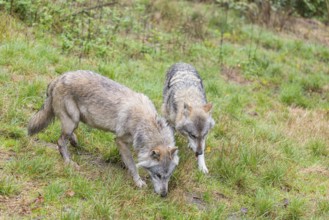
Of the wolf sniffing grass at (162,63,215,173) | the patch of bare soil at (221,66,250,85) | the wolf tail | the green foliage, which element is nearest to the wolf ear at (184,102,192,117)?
the wolf sniffing grass at (162,63,215,173)

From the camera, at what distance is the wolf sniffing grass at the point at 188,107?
712cm

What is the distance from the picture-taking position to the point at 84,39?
11.0 metres

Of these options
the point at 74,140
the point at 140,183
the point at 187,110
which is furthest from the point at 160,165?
the point at 74,140

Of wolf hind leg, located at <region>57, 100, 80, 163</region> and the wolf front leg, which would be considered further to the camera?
wolf hind leg, located at <region>57, 100, 80, 163</region>

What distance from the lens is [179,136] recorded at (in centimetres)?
809

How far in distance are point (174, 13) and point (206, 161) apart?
316 inches

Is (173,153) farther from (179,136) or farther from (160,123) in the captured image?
(179,136)

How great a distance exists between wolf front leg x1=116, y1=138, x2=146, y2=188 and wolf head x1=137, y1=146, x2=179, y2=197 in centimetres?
31

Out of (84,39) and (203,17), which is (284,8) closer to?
(203,17)

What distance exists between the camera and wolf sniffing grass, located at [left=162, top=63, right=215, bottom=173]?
7125 millimetres

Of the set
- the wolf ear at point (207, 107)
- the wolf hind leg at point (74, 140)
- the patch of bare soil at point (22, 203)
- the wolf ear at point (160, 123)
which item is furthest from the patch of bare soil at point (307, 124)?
the patch of bare soil at point (22, 203)

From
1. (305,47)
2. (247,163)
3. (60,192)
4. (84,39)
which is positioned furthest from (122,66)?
(305,47)

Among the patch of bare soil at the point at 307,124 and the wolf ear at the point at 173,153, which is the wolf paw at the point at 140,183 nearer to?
the wolf ear at the point at 173,153

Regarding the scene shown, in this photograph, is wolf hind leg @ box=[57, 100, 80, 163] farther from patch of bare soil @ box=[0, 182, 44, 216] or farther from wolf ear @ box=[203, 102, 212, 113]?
wolf ear @ box=[203, 102, 212, 113]
